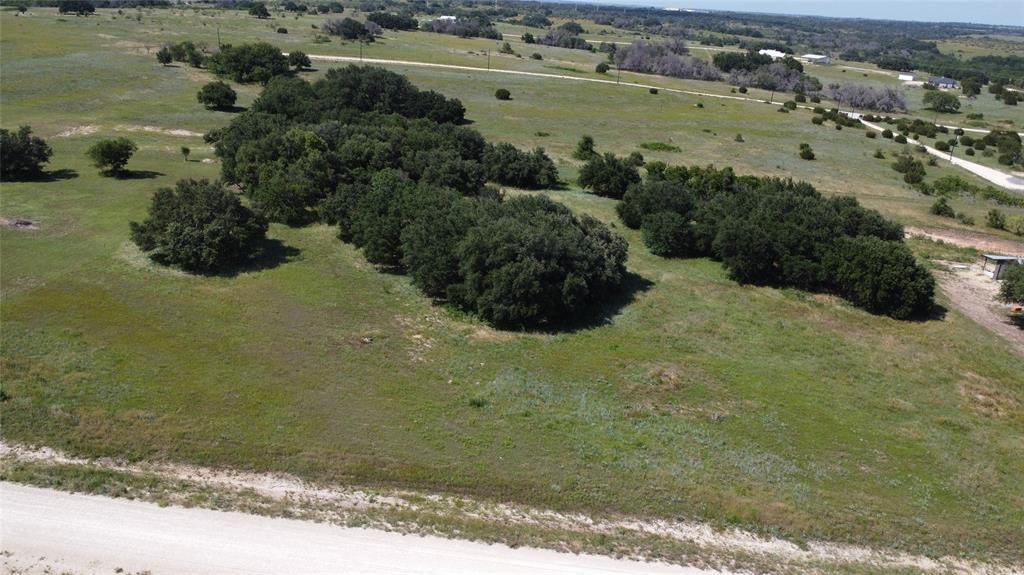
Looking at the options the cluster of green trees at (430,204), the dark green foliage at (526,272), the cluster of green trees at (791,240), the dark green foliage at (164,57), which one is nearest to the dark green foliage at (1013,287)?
the cluster of green trees at (791,240)

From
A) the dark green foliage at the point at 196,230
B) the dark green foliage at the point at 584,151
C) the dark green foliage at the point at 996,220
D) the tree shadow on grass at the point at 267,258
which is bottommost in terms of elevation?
the tree shadow on grass at the point at 267,258

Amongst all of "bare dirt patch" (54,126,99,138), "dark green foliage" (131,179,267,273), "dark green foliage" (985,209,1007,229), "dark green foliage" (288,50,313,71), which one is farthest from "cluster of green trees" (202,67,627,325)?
"dark green foliage" (985,209,1007,229)

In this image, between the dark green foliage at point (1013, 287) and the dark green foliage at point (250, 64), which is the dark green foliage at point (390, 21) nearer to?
the dark green foliage at point (250, 64)

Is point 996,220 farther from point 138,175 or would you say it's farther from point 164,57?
point 164,57

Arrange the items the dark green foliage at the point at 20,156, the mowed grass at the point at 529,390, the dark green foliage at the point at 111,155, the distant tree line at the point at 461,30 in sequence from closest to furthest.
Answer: the mowed grass at the point at 529,390, the dark green foliage at the point at 20,156, the dark green foliage at the point at 111,155, the distant tree line at the point at 461,30

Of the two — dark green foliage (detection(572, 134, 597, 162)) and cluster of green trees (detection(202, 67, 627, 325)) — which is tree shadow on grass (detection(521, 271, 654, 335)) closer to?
cluster of green trees (detection(202, 67, 627, 325))

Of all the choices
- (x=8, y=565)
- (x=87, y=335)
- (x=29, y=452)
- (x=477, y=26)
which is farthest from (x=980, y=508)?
(x=477, y=26)
